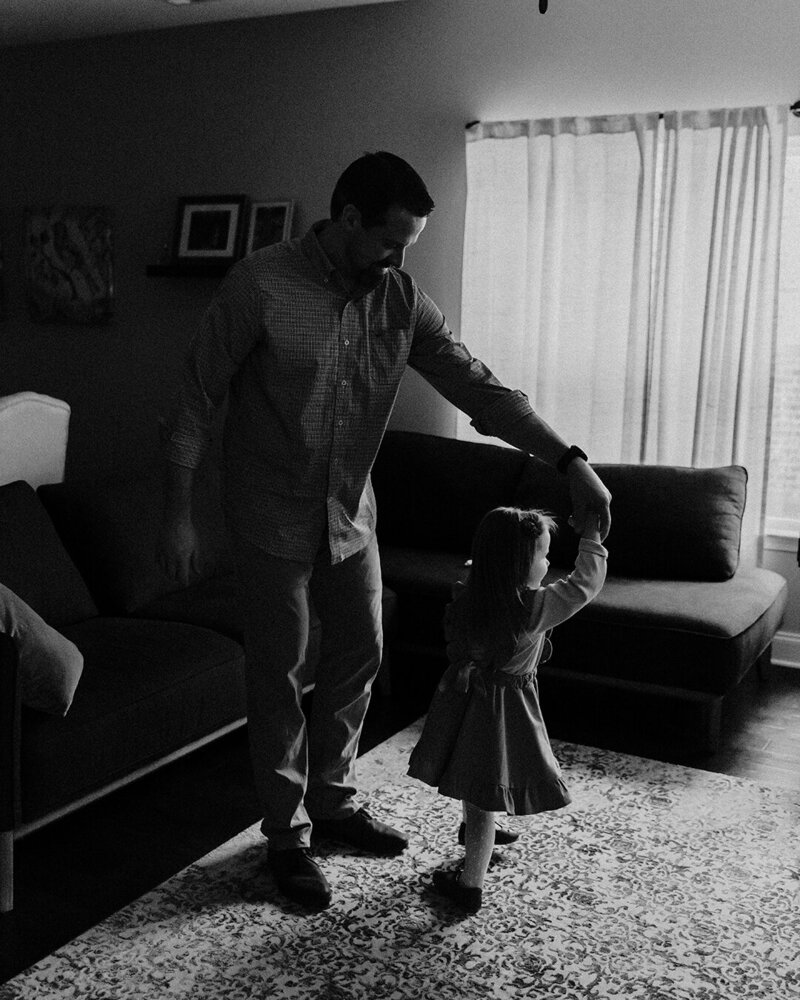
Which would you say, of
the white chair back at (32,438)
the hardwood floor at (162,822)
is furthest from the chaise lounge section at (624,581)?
the white chair back at (32,438)

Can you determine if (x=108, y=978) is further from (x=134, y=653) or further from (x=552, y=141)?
(x=552, y=141)

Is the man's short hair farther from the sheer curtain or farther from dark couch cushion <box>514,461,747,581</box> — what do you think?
the sheer curtain

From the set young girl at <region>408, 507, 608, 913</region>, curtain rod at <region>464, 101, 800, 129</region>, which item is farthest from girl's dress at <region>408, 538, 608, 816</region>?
curtain rod at <region>464, 101, 800, 129</region>

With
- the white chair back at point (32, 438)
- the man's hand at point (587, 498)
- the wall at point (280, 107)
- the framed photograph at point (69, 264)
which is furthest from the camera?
the framed photograph at point (69, 264)

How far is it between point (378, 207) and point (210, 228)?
3.10 meters

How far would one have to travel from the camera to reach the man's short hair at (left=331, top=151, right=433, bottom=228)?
2.15 meters

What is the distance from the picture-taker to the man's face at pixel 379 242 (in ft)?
7.14

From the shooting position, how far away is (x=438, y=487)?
434 cm

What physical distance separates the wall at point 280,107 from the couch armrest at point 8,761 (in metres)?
2.74

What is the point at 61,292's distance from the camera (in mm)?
5500

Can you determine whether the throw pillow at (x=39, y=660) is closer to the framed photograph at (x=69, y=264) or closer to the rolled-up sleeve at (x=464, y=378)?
the rolled-up sleeve at (x=464, y=378)

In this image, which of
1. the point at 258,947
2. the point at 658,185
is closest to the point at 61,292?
the point at 658,185

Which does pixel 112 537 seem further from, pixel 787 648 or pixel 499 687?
pixel 787 648

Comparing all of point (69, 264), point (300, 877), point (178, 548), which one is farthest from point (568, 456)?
point (69, 264)
